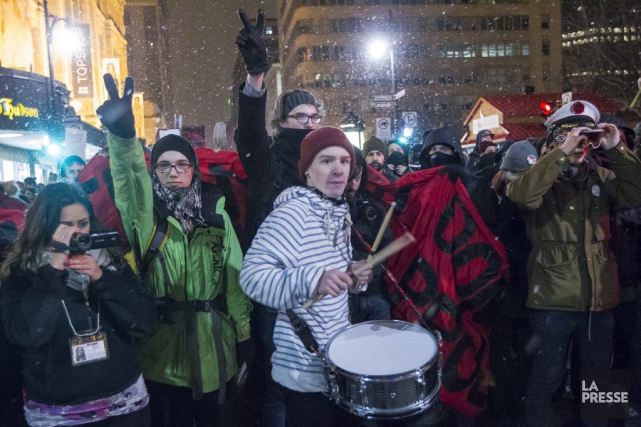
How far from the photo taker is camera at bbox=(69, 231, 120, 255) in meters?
2.44

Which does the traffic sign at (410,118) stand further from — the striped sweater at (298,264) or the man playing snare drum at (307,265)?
the striped sweater at (298,264)

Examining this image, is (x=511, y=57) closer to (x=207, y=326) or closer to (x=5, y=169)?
(x=5, y=169)

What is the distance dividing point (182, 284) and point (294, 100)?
152cm

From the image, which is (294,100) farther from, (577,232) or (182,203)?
(577,232)

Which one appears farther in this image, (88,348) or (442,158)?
(442,158)

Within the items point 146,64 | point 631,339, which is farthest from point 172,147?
point 146,64

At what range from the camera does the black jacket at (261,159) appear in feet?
11.1

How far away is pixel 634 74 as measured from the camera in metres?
19.3

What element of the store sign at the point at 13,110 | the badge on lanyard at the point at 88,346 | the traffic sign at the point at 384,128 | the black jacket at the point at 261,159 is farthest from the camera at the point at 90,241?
the store sign at the point at 13,110

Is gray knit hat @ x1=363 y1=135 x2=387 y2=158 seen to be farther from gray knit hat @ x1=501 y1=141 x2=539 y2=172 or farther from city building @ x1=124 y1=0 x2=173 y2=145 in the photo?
city building @ x1=124 y1=0 x2=173 y2=145

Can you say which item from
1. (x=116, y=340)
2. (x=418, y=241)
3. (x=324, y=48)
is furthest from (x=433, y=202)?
(x=324, y=48)

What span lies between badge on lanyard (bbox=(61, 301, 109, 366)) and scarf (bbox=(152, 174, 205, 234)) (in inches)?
29.5

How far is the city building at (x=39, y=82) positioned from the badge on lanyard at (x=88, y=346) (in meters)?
13.4

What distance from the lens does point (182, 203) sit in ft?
10.3
